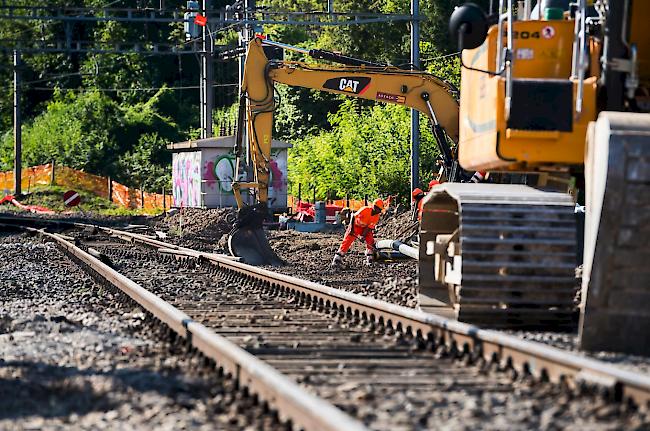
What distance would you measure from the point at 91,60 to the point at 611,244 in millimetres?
80969

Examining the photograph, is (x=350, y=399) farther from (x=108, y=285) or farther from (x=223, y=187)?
(x=223, y=187)

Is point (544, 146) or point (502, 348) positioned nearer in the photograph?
point (502, 348)

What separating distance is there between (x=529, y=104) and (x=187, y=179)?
40.5 m

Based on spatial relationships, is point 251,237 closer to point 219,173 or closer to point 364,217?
point 364,217

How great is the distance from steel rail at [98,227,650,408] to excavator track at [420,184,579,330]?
21.1 inches

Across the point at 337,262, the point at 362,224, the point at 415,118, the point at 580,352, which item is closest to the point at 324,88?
the point at 362,224

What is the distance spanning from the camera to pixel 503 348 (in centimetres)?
818

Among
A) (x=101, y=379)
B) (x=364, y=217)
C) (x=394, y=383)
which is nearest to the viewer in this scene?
(x=394, y=383)

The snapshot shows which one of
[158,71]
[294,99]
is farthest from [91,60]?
[294,99]

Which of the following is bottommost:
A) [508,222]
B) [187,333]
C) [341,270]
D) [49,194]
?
[49,194]

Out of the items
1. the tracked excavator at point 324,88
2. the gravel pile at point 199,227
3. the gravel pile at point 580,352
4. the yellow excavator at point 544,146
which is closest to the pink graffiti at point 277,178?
the gravel pile at point 199,227

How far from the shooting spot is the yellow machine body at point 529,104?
971cm

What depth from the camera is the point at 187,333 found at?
9742 millimetres

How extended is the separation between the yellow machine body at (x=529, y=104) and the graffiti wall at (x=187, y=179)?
3632 centimetres
